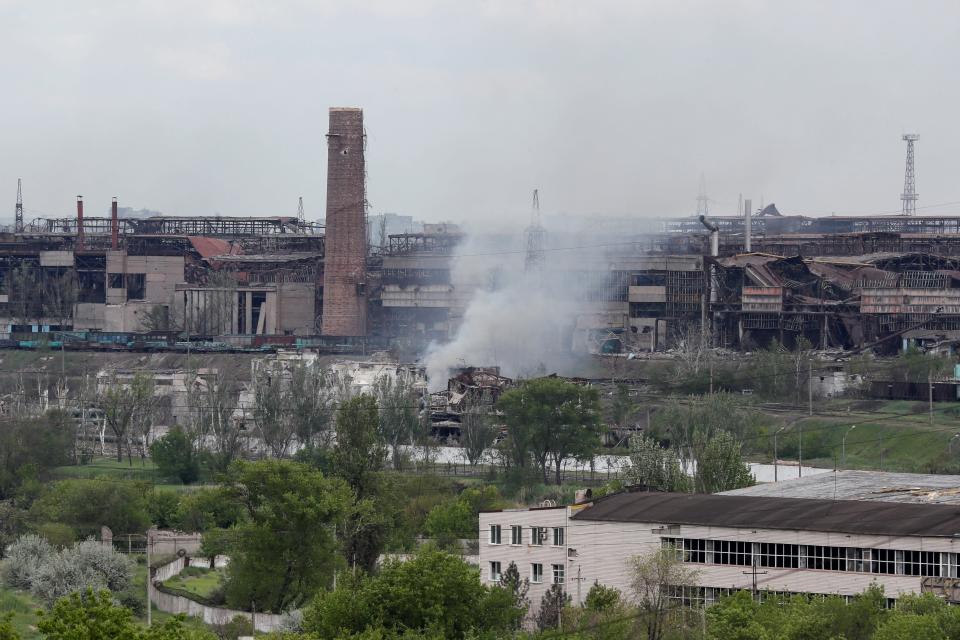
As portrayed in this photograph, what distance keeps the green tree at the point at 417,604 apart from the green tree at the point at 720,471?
1631cm

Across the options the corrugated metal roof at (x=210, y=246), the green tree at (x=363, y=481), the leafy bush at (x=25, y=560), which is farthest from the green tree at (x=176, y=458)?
the corrugated metal roof at (x=210, y=246)

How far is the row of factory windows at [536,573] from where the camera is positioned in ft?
108

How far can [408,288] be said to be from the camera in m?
91.6

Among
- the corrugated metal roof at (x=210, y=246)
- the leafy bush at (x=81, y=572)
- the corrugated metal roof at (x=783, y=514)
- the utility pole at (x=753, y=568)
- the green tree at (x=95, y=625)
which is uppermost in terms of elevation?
the corrugated metal roof at (x=210, y=246)

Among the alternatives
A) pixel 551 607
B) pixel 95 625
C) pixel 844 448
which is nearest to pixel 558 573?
pixel 551 607

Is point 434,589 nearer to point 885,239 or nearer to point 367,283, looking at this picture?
point 367,283

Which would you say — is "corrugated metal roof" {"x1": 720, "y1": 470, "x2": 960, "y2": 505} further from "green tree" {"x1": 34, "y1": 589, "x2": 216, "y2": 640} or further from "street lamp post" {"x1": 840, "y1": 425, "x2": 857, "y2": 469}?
"green tree" {"x1": 34, "y1": 589, "x2": 216, "y2": 640}

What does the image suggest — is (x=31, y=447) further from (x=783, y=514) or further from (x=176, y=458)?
(x=783, y=514)

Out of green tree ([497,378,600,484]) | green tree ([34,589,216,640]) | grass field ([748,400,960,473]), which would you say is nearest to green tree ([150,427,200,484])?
green tree ([497,378,600,484])

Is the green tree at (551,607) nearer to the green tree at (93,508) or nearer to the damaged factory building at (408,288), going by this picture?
the green tree at (93,508)

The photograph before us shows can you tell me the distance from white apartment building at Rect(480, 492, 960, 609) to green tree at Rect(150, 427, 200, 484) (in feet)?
80.0

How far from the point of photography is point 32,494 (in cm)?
5062

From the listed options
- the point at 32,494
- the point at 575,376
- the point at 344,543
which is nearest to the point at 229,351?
the point at 575,376

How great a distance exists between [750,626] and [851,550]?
16.5ft
